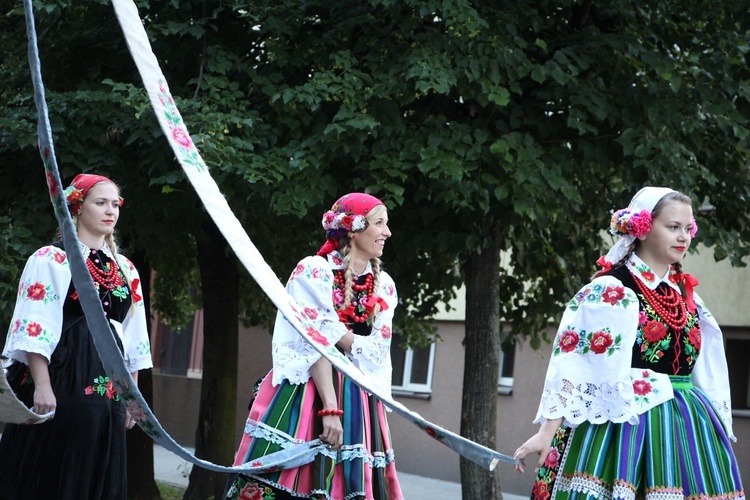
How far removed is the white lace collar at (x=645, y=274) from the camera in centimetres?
455

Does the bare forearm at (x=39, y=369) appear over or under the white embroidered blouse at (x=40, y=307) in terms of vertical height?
under

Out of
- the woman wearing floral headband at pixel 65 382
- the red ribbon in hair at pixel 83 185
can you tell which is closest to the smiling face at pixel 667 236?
the woman wearing floral headband at pixel 65 382

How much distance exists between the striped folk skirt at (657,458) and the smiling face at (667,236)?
1.55 feet

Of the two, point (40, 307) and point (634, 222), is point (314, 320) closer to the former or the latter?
point (40, 307)

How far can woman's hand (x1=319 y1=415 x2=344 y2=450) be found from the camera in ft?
16.9

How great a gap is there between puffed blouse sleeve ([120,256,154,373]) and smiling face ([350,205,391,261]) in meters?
1.03

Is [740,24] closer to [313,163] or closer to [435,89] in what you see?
[435,89]

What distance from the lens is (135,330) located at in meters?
5.48

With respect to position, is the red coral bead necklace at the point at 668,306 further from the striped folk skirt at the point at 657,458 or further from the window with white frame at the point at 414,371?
the window with white frame at the point at 414,371

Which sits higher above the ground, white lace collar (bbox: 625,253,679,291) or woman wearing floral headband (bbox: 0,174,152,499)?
white lace collar (bbox: 625,253,679,291)

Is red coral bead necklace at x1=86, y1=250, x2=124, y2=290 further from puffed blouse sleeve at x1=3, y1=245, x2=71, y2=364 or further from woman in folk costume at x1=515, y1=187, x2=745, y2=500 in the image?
woman in folk costume at x1=515, y1=187, x2=745, y2=500

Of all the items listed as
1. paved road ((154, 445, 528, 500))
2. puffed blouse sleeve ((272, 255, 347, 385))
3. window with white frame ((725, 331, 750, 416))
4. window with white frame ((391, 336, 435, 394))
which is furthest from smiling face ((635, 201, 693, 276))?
window with white frame ((391, 336, 435, 394))

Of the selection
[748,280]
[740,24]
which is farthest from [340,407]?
[748,280]

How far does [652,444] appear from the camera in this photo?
4328 mm
